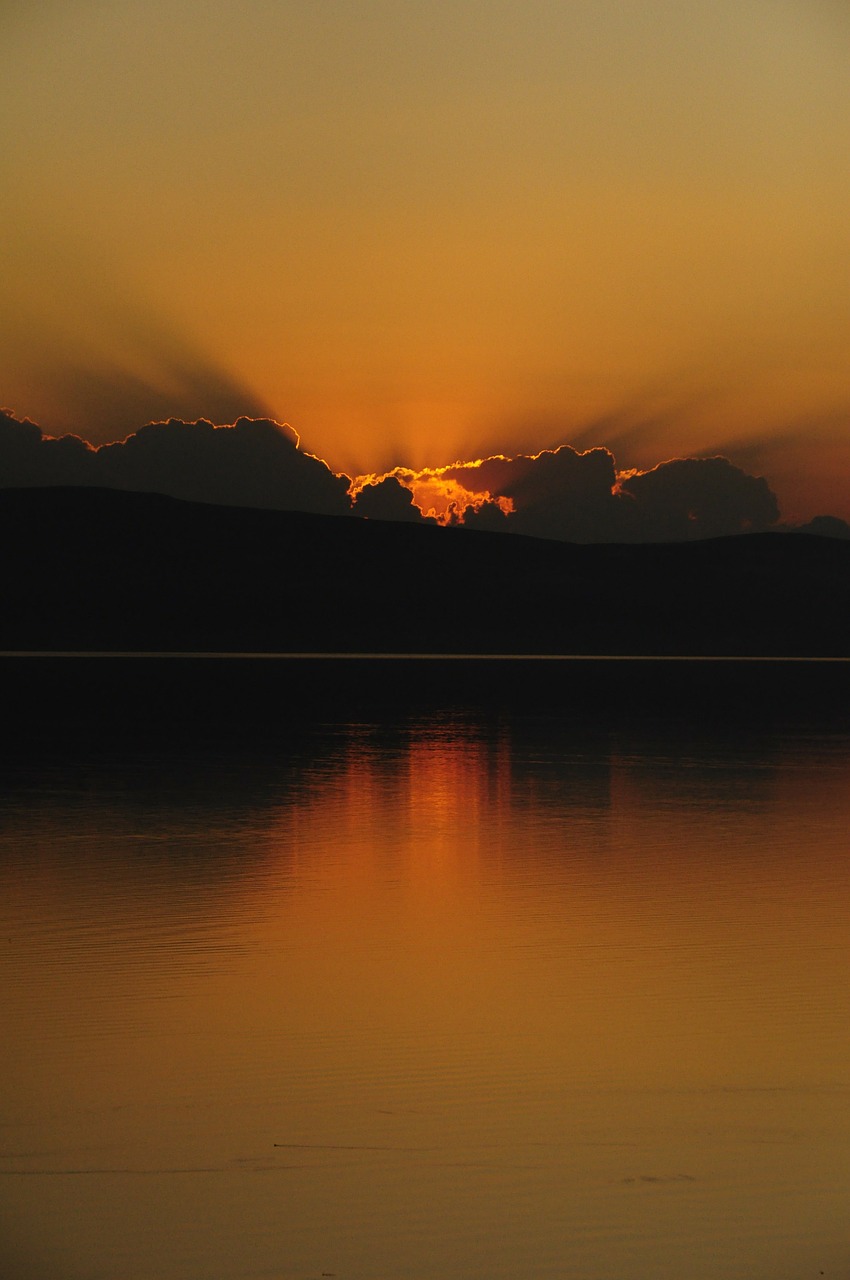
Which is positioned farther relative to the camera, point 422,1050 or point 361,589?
point 361,589

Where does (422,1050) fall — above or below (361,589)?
below

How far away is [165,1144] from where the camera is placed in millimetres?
6613

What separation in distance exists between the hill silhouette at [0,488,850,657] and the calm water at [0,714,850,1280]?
94.1 meters

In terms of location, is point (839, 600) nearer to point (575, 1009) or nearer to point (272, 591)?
point (272, 591)

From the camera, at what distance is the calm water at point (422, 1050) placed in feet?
19.3

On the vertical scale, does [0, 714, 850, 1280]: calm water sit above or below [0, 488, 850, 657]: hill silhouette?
below

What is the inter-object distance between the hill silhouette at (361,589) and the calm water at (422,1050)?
309 feet

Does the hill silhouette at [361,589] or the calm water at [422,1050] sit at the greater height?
the hill silhouette at [361,589]

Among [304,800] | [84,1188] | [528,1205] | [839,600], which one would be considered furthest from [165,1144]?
[839,600]

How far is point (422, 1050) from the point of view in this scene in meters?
7.93

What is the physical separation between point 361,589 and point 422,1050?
12185cm

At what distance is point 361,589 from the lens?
425 feet

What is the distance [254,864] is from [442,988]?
Result: 180 inches

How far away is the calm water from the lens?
19.3 ft
